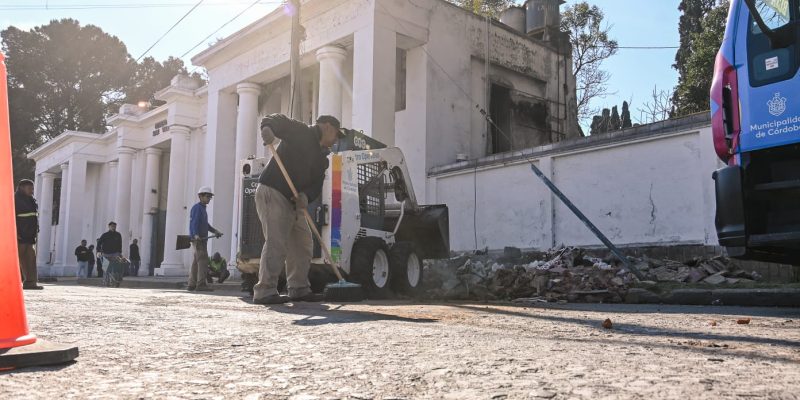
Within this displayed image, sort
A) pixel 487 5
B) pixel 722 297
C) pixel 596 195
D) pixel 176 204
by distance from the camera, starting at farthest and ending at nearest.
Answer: pixel 487 5, pixel 176 204, pixel 596 195, pixel 722 297

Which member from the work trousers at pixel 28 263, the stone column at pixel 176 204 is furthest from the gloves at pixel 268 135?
the stone column at pixel 176 204

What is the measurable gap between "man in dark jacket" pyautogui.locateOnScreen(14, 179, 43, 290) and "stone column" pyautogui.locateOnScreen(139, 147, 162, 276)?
656 inches

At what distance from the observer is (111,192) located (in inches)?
1246

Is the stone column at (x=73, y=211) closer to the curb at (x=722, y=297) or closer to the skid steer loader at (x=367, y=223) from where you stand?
the skid steer loader at (x=367, y=223)

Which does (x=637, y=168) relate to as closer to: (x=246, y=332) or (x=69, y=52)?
(x=246, y=332)

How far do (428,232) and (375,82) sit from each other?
6134 millimetres

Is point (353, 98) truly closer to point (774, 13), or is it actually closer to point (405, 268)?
point (405, 268)

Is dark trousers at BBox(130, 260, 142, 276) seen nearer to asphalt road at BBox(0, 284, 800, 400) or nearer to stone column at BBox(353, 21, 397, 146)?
stone column at BBox(353, 21, 397, 146)

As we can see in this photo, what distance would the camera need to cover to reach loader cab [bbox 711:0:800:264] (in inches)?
158

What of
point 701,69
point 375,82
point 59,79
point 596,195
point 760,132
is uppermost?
point 59,79

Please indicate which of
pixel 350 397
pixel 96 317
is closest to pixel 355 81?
pixel 96 317

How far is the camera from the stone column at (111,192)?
31.3m

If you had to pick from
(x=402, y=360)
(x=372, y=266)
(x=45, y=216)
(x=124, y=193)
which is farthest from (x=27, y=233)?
(x=45, y=216)

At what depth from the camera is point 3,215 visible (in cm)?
279
